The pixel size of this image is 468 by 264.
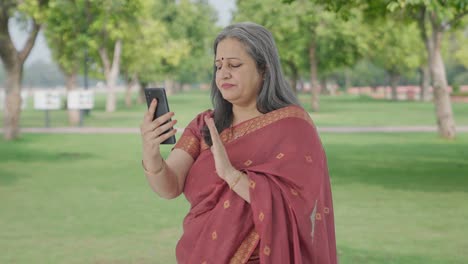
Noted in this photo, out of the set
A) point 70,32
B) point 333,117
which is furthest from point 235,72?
point 333,117

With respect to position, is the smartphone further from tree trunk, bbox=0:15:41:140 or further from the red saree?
tree trunk, bbox=0:15:41:140

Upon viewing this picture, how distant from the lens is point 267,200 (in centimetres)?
332

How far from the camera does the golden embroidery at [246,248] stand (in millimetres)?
3426

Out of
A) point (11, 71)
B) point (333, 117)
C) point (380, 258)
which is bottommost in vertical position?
point (333, 117)

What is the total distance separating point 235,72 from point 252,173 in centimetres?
44

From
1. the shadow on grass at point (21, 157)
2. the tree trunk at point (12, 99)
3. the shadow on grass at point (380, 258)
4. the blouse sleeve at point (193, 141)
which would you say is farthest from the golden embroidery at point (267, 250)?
the tree trunk at point (12, 99)

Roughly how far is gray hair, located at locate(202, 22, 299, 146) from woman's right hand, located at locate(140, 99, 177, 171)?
0.29m

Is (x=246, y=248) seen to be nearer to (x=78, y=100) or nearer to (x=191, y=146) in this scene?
(x=191, y=146)

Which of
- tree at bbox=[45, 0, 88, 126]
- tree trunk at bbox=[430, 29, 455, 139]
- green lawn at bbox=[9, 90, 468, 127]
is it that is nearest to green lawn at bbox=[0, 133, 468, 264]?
tree trunk at bbox=[430, 29, 455, 139]

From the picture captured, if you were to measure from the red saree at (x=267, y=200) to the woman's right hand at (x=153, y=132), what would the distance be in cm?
26

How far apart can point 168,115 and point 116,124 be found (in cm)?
2983

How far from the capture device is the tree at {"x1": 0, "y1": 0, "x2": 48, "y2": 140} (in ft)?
75.9

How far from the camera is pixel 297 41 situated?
43312mm

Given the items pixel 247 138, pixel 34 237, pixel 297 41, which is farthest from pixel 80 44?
pixel 247 138
